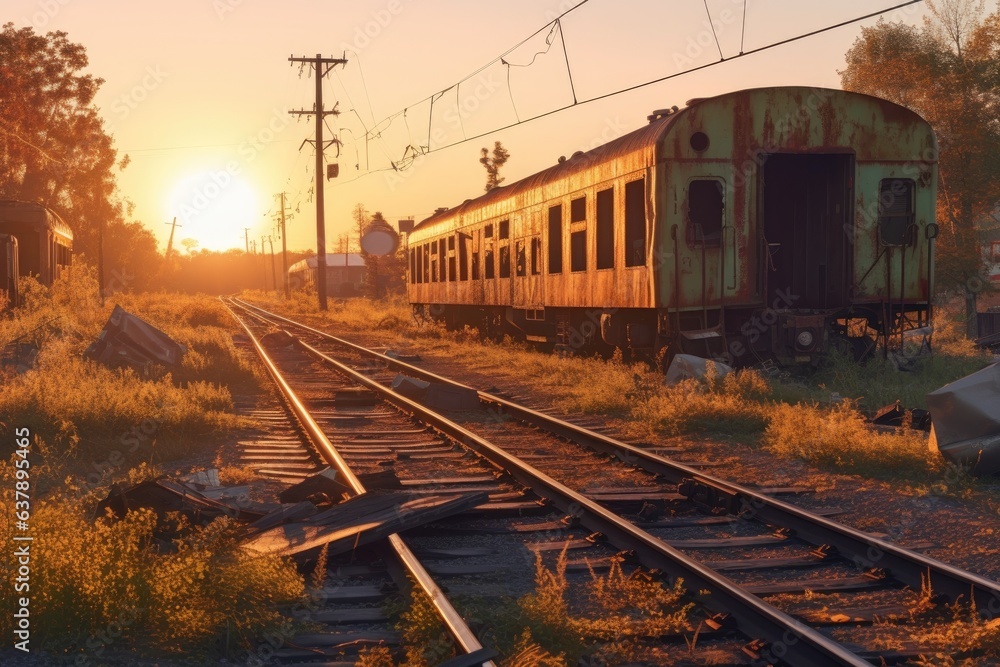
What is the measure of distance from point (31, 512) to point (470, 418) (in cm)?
701

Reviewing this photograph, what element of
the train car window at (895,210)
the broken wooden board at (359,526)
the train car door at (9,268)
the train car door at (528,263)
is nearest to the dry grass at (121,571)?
the broken wooden board at (359,526)

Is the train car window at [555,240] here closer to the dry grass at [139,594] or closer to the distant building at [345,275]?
the dry grass at [139,594]

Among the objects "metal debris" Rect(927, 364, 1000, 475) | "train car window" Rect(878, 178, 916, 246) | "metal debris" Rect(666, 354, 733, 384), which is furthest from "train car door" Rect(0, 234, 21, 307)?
"metal debris" Rect(927, 364, 1000, 475)

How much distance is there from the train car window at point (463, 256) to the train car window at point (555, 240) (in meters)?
6.70

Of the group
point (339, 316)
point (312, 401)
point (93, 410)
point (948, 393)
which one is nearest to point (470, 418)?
point (312, 401)

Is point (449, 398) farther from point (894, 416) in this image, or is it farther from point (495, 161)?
point (495, 161)

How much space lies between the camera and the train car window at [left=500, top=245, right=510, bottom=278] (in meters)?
20.8

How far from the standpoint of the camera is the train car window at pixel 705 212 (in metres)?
13.6

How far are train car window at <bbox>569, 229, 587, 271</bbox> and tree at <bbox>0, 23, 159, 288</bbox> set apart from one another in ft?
84.0

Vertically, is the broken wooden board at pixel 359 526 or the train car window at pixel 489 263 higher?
the train car window at pixel 489 263

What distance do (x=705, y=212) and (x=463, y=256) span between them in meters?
11.6

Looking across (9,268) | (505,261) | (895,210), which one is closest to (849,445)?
(895,210)

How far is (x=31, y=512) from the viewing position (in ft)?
18.7

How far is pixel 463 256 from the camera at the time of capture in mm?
25188
